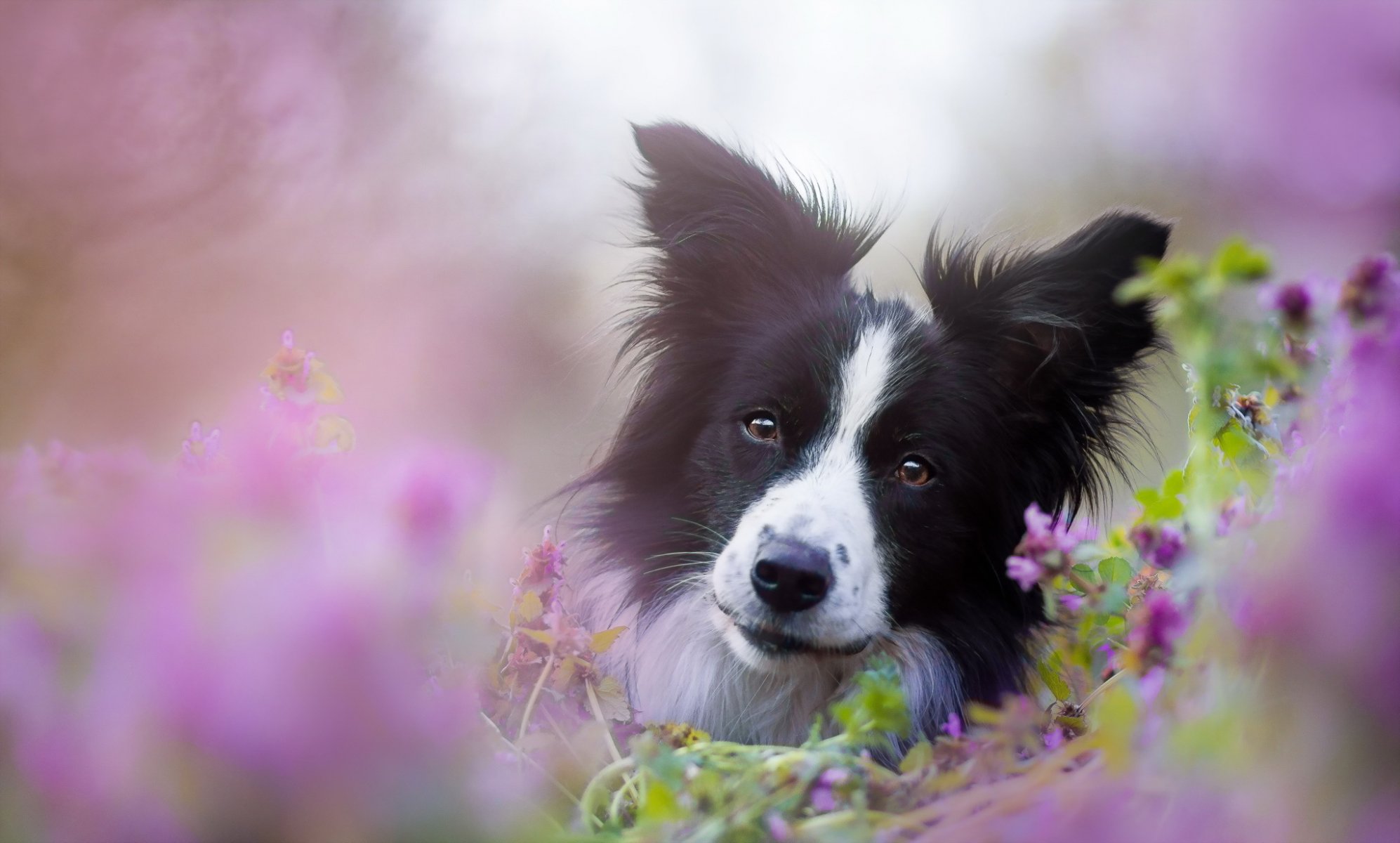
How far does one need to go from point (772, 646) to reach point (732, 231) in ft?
3.58

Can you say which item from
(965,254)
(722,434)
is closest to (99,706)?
(722,434)

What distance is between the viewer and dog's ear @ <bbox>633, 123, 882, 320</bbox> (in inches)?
98.3

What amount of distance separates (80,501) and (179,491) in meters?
0.16

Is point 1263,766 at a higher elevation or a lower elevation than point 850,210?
lower

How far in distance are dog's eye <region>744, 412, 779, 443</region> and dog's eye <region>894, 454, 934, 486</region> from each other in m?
Answer: 0.29

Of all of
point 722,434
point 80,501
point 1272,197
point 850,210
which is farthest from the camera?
point 850,210

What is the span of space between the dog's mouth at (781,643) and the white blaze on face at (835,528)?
2cm

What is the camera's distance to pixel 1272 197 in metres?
1.91

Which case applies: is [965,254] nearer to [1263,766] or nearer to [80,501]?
[1263,766]

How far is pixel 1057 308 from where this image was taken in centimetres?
230

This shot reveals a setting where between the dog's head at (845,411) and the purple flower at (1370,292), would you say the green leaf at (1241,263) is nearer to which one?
the purple flower at (1370,292)

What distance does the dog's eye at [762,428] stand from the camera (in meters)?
2.31

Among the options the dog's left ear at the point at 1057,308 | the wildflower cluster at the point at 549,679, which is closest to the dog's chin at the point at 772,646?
the wildflower cluster at the point at 549,679

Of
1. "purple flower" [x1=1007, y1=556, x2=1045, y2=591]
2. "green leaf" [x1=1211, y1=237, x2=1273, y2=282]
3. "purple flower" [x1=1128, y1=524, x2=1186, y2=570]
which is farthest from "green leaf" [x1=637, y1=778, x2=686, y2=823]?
"green leaf" [x1=1211, y1=237, x2=1273, y2=282]
